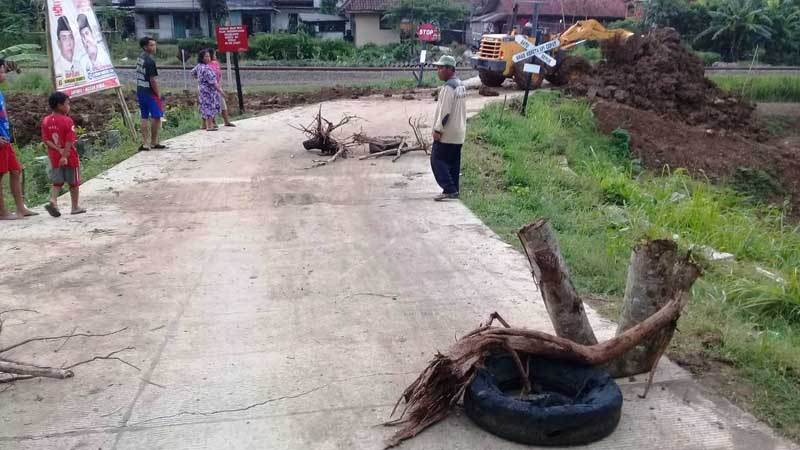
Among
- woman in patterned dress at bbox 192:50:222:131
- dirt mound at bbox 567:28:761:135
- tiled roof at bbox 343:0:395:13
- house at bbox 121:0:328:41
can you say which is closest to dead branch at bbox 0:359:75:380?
woman in patterned dress at bbox 192:50:222:131

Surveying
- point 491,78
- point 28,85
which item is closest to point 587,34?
point 491,78

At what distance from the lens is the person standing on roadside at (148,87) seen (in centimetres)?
1090

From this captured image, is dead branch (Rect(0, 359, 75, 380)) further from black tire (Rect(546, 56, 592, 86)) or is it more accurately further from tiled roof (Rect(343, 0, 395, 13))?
tiled roof (Rect(343, 0, 395, 13))

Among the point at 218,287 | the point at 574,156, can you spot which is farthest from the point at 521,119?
the point at 218,287

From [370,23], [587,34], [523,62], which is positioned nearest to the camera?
[523,62]

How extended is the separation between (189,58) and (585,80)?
76.4 feet

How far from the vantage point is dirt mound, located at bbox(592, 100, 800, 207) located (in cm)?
1548

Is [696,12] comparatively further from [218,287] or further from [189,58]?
[218,287]

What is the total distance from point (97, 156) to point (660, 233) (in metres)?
9.10

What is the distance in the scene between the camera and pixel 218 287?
588 cm

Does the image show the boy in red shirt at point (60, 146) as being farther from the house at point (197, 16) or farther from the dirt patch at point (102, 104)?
the house at point (197, 16)

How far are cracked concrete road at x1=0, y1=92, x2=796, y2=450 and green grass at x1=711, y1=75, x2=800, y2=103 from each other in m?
22.8

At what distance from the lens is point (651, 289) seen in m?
4.17

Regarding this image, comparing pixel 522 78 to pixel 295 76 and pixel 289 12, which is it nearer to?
pixel 295 76
